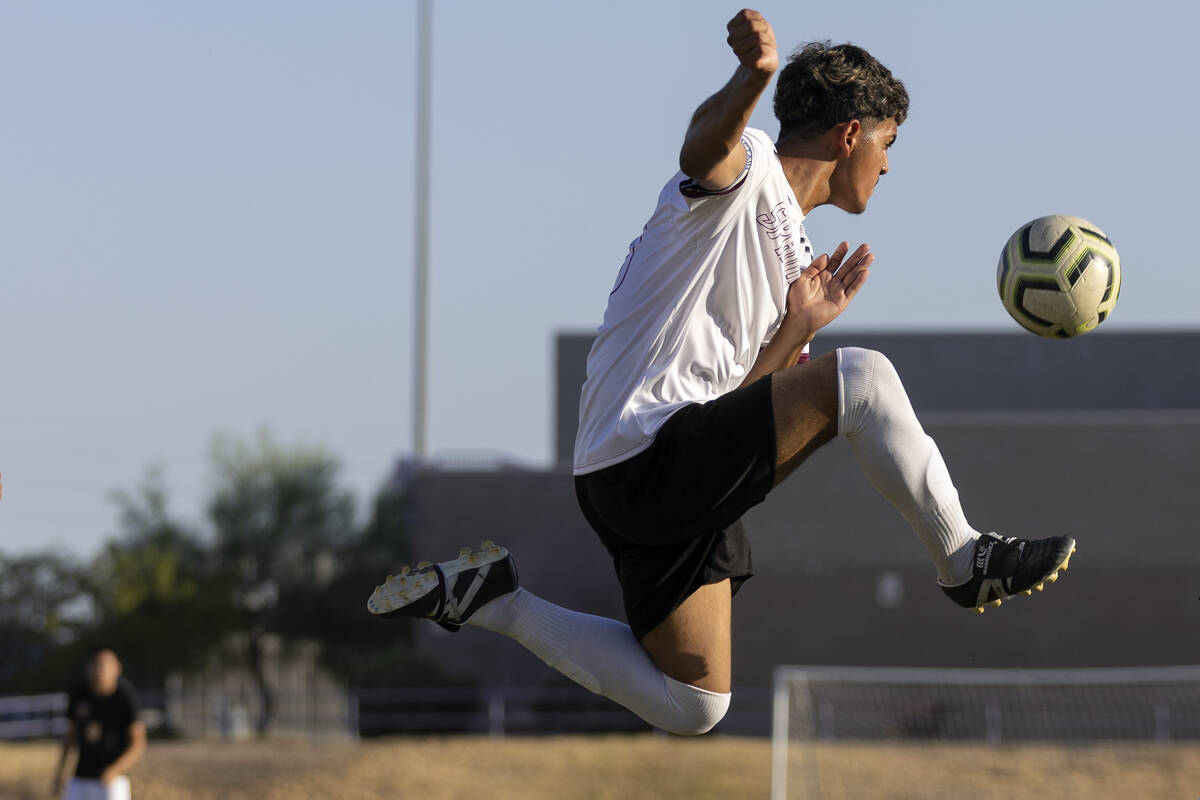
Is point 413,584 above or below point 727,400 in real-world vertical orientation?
below

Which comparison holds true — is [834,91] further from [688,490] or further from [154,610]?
[154,610]

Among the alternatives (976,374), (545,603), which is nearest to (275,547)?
(976,374)

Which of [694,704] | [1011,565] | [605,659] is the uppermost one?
[1011,565]

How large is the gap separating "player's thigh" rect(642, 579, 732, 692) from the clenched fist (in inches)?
70.1

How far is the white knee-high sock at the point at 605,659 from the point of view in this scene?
17.3 ft

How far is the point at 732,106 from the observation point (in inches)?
173

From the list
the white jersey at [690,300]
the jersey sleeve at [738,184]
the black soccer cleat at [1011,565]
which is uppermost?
the jersey sleeve at [738,184]

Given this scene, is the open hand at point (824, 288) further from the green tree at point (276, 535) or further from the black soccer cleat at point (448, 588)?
the green tree at point (276, 535)

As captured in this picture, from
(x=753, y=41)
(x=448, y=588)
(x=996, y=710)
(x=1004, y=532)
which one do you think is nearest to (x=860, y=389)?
(x=753, y=41)

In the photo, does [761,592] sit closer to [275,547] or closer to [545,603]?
[275,547]

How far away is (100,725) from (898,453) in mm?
9367

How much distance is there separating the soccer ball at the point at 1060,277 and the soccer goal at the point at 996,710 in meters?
18.7

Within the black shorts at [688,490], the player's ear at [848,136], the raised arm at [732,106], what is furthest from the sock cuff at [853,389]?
the player's ear at [848,136]

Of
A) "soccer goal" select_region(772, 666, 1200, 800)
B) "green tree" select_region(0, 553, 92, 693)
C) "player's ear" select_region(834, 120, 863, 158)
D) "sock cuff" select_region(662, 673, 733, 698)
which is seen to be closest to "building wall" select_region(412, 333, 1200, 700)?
"soccer goal" select_region(772, 666, 1200, 800)
